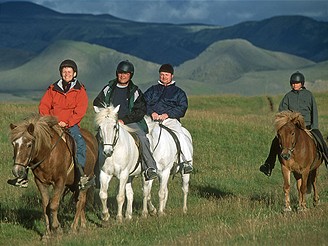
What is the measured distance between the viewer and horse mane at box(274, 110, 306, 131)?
14180 millimetres

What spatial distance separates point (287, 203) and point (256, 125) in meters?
18.4

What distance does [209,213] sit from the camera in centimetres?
1413

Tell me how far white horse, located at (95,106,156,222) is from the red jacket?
42 centimetres

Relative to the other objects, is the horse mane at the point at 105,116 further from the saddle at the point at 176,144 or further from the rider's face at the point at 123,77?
the saddle at the point at 176,144

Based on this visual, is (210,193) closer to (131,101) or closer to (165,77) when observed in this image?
(165,77)

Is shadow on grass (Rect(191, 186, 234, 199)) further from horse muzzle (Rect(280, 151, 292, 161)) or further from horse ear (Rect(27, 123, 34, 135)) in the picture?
horse ear (Rect(27, 123, 34, 135))


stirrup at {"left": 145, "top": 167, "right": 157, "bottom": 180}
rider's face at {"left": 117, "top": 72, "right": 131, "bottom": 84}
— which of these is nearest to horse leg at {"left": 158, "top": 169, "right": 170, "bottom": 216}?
stirrup at {"left": 145, "top": 167, "right": 157, "bottom": 180}

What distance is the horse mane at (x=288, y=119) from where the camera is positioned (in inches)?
558

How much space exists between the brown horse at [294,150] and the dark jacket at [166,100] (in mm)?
2228

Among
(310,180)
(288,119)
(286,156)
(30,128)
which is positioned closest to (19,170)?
(30,128)

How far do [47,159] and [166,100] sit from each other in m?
4.20

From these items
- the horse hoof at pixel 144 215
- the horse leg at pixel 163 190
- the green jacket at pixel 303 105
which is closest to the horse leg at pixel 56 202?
the horse hoof at pixel 144 215

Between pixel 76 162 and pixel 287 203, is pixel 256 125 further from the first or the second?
pixel 76 162

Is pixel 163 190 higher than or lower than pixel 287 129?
lower
